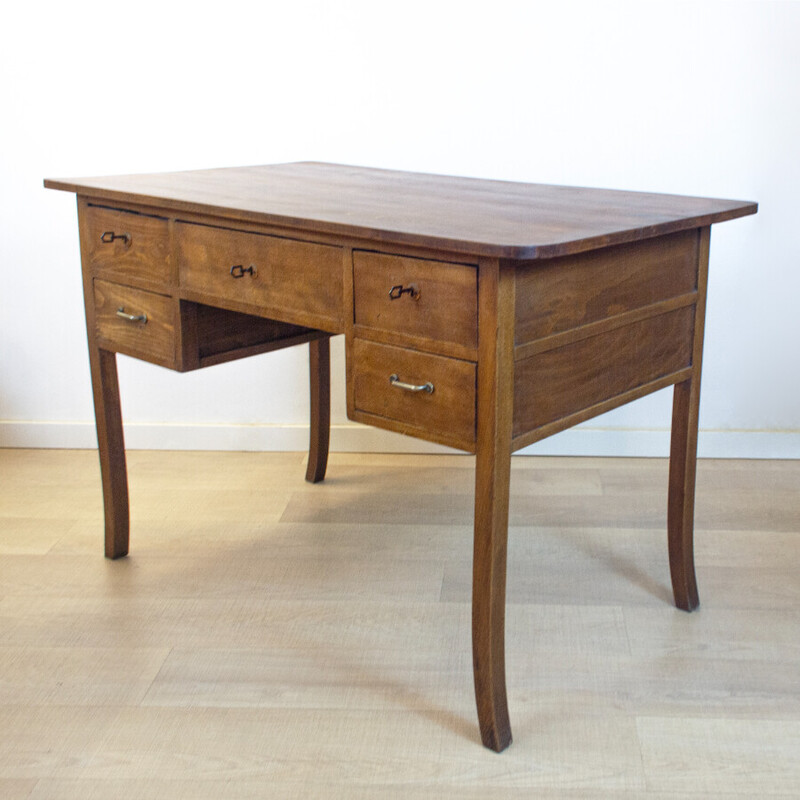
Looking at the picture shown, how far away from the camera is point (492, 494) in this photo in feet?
5.85

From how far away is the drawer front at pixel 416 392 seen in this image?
1.77 m

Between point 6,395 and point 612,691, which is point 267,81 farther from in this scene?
point 612,691

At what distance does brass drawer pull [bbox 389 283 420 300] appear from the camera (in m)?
1.78

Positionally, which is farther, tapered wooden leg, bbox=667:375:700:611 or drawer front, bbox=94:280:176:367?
drawer front, bbox=94:280:176:367

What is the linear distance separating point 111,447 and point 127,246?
478 millimetres

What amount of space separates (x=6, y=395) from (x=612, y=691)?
2.17m

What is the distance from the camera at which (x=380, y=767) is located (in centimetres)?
183

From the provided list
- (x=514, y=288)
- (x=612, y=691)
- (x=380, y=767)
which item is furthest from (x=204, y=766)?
(x=514, y=288)

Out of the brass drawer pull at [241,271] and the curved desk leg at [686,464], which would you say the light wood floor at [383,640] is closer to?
the curved desk leg at [686,464]

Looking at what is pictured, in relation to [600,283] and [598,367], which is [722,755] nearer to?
[598,367]

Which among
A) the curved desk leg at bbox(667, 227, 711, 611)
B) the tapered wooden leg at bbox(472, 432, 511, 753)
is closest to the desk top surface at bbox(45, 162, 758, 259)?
the curved desk leg at bbox(667, 227, 711, 611)

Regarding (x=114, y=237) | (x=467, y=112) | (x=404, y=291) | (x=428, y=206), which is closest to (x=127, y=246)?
(x=114, y=237)

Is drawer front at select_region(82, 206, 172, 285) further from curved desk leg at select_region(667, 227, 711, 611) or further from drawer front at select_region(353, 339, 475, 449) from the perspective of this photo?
curved desk leg at select_region(667, 227, 711, 611)

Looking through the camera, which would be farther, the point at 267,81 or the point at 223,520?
the point at 267,81
